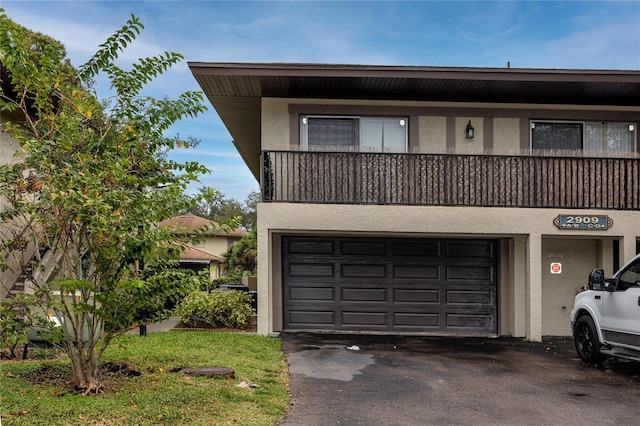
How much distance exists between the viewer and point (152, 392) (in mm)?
5723

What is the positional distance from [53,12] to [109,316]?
8.82 meters

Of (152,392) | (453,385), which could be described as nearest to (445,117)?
(453,385)

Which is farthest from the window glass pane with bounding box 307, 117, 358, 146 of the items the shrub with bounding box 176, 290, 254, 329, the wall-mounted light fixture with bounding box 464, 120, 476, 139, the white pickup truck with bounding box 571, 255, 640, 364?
the white pickup truck with bounding box 571, 255, 640, 364

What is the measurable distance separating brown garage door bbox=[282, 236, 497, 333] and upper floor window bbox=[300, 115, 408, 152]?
83.2 inches

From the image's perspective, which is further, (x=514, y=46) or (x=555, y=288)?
(x=514, y=46)

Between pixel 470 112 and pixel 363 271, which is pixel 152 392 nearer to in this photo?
pixel 363 271

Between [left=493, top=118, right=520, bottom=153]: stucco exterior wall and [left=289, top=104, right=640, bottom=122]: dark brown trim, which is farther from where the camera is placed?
[left=493, top=118, right=520, bottom=153]: stucco exterior wall

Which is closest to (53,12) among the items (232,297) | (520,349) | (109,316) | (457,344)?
(232,297)

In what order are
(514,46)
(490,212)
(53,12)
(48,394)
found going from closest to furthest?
(48,394), (490,212), (53,12), (514,46)

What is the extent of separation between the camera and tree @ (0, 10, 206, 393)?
5.32 metres

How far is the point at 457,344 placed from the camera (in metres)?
10.6

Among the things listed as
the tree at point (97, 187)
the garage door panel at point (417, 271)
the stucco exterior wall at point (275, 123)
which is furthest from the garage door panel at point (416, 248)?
the tree at point (97, 187)

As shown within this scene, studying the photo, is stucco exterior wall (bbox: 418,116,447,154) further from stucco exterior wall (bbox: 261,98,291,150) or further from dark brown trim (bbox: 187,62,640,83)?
stucco exterior wall (bbox: 261,98,291,150)

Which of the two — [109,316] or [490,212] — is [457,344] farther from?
[109,316]
